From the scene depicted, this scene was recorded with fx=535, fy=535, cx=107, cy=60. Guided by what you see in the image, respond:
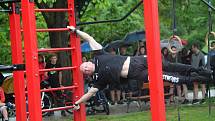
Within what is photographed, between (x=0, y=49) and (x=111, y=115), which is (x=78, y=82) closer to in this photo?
(x=111, y=115)

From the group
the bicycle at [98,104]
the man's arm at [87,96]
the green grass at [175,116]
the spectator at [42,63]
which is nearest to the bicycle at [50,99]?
the spectator at [42,63]

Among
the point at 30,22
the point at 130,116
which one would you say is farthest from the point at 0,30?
the point at 30,22

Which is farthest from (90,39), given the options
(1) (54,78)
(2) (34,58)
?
(1) (54,78)

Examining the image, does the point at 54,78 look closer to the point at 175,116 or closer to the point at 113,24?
the point at 175,116

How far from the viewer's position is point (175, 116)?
1143cm

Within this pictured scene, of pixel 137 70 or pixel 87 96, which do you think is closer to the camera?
pixel 87 96

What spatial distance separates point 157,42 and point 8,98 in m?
8.46

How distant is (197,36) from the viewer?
22.1m

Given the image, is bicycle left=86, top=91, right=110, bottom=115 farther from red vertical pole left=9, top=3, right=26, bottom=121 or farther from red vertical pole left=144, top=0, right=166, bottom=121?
red vertical pole left=144, top=0, right=166, bottom=121

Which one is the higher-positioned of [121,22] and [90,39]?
[121,22]

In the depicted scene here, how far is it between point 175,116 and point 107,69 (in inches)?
→ 169

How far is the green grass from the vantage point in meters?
11.0

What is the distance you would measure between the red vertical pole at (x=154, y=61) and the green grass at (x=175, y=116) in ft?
16.1

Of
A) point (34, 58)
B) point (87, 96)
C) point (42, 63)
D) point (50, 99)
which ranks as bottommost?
point (50, 99)
